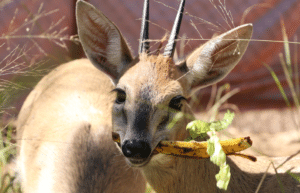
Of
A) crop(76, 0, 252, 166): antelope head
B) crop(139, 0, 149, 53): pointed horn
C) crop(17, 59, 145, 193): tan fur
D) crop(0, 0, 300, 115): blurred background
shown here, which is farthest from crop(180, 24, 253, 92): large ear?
crop(0, 0, 300, 115): blurred background

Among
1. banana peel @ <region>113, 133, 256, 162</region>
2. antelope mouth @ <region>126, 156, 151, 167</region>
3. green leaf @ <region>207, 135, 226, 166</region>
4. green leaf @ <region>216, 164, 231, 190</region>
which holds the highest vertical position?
green leaf @ <region>207, 135, 226, 166</region>

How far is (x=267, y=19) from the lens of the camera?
17.6ft

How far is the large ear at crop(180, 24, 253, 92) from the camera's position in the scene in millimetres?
2723

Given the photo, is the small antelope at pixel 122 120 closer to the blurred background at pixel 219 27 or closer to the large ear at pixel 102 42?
the large ear at pixel 102 42

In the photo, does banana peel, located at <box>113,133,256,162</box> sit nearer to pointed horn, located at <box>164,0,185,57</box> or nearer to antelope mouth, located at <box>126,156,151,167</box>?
antelope mouth, located at <box>126,156,151,167</box>

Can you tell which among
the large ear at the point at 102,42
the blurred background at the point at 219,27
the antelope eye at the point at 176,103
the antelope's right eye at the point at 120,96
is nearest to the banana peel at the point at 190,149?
the antelope eye at the point at 176,103

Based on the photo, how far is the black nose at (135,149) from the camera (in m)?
2.27

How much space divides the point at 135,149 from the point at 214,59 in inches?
38.8

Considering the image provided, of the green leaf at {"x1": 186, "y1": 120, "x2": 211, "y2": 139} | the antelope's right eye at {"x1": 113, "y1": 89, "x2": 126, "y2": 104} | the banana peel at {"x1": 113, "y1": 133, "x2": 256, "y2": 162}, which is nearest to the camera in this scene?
the green leaf at {"x1": 186, "y1": 120, "x2": 211, "y2": 139}

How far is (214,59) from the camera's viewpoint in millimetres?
2861

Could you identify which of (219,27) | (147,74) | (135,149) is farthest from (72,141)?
(219,27)

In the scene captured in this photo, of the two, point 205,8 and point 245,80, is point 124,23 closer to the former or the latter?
point 205,8

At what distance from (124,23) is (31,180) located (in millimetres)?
2893

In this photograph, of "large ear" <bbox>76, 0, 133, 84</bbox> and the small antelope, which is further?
"large ear" <bbox>76, 0, 133, 84</bbox>
